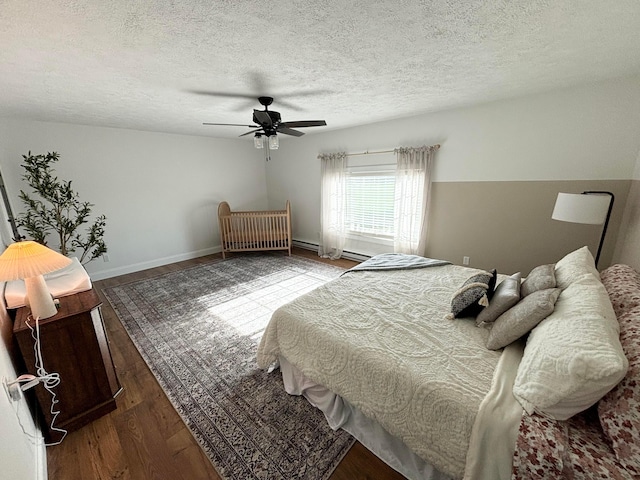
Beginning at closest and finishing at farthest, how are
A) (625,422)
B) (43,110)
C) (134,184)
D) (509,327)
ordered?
(625,422) → (509,327) → (43,110) → (134,184)

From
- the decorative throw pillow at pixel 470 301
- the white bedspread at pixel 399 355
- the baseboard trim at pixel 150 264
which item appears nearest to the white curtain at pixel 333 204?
the baseboard trim at pixel 150 264

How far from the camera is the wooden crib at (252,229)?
15.9ft

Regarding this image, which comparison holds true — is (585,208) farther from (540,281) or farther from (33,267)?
(33,267)

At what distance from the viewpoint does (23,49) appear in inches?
60.4

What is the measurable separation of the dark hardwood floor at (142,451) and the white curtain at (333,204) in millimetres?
3494

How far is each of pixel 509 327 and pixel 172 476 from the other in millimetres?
1969

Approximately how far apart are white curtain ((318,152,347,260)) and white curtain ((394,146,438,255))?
106 centimetres

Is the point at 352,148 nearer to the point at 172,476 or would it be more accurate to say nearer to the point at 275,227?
the point at 275,227

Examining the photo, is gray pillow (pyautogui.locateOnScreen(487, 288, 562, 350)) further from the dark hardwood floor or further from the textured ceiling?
the textured ceiling

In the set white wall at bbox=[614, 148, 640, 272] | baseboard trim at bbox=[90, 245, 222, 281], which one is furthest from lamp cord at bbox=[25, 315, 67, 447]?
white wall at bbox=[614, 148, 640, 272]

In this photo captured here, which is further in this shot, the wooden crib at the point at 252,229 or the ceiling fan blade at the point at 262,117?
the wooden crib at the point at 252,229

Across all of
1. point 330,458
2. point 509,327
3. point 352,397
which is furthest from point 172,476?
point 509,327

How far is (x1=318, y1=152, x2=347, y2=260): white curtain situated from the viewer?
14.8ft

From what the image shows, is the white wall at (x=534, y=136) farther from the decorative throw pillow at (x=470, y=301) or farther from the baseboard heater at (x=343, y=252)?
the decorative throw pillow at (x=470, y=301)
